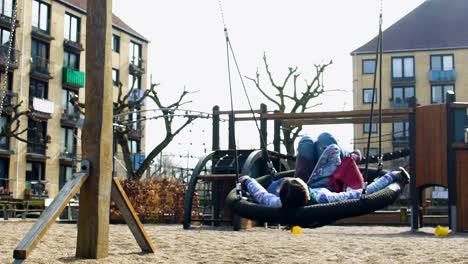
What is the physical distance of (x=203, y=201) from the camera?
21156 millimetres

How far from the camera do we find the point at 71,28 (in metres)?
45.1

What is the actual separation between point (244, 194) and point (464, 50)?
4889 centimetres

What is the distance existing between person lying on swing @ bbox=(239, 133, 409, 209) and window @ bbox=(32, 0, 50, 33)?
35.4m

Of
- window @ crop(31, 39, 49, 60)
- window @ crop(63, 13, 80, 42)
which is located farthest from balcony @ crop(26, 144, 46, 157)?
window @ crop(63, 13, 80, 42)

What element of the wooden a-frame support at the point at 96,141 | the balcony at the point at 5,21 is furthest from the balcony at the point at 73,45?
the wooden a-frame support at the point at 96,141

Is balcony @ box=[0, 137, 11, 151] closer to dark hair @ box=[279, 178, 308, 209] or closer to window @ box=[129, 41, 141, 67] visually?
window @ box=[129, 41, 141, 67]

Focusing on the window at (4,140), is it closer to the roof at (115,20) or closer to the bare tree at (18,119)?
the bare tree at (18,119)

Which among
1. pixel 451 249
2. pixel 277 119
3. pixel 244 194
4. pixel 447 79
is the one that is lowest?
pixel 451 249

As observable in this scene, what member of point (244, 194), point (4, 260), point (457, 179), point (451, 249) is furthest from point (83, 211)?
point (457, 179)

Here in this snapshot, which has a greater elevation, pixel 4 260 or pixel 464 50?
pixel 464 50

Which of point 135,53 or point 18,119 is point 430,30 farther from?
point 18,119

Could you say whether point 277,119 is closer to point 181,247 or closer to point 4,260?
point 181,247

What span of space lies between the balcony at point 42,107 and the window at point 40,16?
408cm

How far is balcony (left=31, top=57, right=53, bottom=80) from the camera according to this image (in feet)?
136
